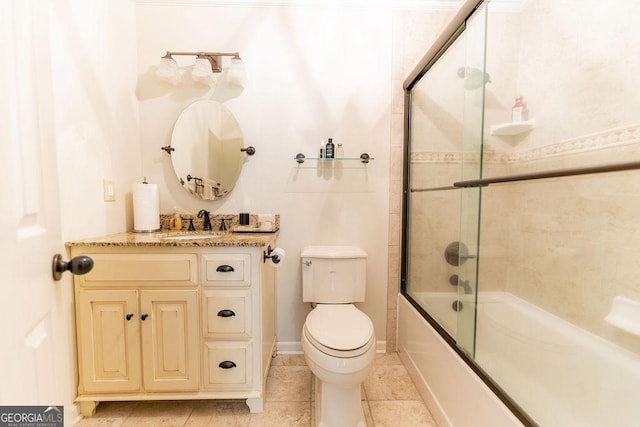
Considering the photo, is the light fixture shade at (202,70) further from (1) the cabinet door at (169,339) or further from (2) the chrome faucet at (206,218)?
(1) the cabinet door at (169,339)

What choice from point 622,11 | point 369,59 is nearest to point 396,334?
point 369,59

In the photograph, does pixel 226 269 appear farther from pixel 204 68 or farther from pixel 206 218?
pixel 204 68

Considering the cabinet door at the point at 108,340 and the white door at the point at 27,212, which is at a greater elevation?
the white door at the point at 27,212

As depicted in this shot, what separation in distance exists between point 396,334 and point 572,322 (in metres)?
1.00

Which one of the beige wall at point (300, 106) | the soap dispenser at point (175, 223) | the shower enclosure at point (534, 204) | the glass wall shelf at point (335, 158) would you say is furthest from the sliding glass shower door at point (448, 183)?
the soap dispenser at point (175, 223)

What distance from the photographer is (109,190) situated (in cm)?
163

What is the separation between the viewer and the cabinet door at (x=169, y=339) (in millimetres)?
1387

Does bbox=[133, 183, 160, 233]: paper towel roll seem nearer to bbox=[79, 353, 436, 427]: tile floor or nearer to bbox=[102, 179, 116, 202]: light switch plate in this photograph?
bbox=[102, 179, 116, 202]: light switch plate

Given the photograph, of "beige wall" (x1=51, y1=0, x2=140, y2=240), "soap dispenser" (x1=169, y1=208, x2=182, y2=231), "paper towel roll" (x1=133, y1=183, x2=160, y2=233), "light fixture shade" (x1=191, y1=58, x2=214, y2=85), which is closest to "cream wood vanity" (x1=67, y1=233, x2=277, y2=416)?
"beige wall" (x1=51, y1=0, x2=140, y2=240)

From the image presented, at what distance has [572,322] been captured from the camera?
147 centimetres

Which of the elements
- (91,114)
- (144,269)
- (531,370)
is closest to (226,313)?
(144,269)

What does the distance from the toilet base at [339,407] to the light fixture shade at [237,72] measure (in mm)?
1832

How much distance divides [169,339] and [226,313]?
1.03 ft

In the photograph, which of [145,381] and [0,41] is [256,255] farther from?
[0,41]
